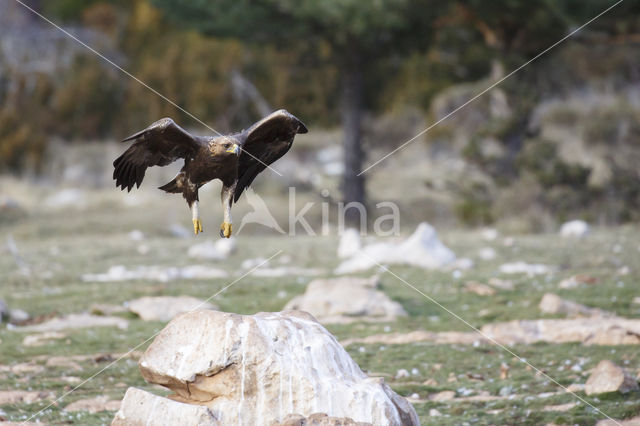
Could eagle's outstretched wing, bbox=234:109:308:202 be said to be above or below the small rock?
above

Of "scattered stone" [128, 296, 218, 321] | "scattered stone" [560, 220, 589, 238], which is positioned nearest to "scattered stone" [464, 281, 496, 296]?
"scattered stone" [128, 296, 218, 321]

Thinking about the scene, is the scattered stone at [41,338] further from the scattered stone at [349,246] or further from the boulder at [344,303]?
the scattered stone at [349,246]

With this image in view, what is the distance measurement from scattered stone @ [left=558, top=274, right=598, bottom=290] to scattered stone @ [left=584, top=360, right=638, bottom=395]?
3.62m

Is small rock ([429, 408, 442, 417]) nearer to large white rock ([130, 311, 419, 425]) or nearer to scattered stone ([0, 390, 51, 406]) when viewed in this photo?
large white rock ([130, 311, 419, 425])

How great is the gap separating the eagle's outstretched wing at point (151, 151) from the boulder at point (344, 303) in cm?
288

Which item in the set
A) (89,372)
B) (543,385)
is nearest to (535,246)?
(543,385)

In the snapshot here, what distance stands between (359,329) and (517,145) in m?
10.5

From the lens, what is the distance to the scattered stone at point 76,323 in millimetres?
8344

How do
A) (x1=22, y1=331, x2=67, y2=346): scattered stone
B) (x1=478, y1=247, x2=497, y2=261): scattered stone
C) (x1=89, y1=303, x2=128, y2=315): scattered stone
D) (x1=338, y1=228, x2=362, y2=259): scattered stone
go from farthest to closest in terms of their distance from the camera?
(x1=338, y1=228, x2=362, y2=259): scattered stone → (x1=478, y1=247, x2=497, y2=261): scattered stone → (x1=89, y1=303, x2=128, y2=315): scattered stone → (x1=22, y1=331, x2=67, y2=346): scattered stone

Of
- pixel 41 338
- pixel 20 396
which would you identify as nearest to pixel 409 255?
pixel 41 338

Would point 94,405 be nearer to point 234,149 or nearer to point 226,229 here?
point 226,229

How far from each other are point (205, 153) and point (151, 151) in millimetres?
380

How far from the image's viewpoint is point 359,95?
1773 centimetres

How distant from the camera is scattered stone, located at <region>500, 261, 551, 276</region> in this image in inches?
426
